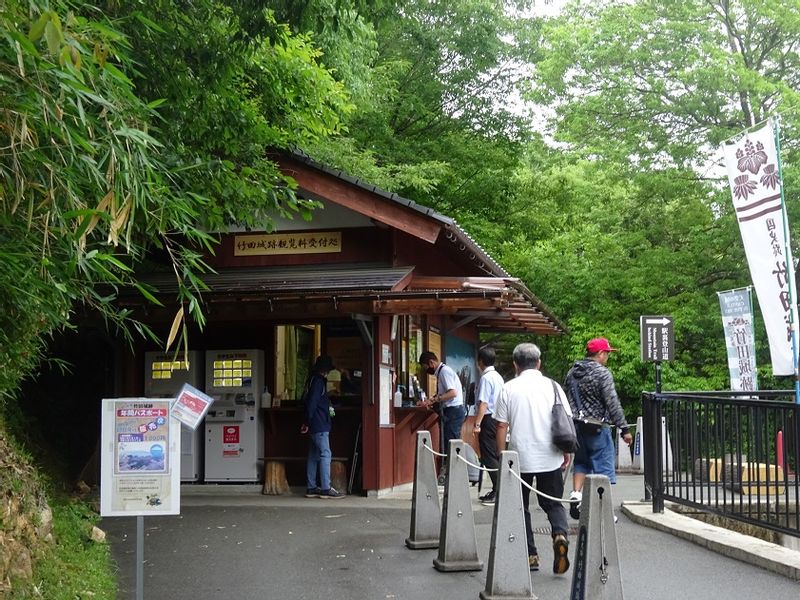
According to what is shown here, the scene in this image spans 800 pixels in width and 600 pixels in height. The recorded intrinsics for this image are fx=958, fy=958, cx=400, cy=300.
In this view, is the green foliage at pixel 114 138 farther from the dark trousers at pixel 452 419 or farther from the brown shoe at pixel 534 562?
the dark trousers at pixel 452 419

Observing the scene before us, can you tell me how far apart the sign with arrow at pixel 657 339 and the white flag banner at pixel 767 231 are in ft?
9.86

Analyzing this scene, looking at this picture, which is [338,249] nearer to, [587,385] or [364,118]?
[587,385]

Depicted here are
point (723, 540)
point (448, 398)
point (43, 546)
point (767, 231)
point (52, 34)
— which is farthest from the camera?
point (767, 231)

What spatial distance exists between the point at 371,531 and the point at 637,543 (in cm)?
276

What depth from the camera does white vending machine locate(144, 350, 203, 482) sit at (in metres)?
13.6

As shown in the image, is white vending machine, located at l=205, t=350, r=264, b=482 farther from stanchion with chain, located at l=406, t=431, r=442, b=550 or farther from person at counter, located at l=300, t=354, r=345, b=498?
stanchion with chain, located at l=406, t=431, r=442, b=550

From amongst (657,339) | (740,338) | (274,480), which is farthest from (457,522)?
(740,338)

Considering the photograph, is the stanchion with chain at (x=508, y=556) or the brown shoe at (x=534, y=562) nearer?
the stanchion with chain at (x=508, y=556)

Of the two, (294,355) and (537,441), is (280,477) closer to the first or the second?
(294,355)

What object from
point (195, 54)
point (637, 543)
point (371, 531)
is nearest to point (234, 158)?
point (195, 54)

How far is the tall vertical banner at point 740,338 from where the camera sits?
709 inches

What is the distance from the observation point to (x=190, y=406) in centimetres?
679

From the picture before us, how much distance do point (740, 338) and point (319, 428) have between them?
940 centimetres

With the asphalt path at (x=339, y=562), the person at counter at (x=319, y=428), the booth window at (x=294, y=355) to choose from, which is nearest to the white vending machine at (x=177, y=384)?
the booth window at (x=294, y=355)
